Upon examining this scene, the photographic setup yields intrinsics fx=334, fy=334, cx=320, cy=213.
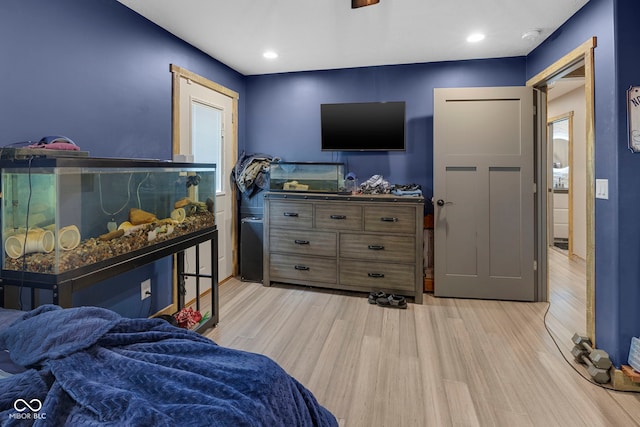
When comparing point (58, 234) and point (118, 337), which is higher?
point (58, 234)

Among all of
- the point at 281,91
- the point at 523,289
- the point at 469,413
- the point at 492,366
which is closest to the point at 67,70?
the point at 281,91

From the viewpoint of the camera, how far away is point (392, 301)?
315 centimetres

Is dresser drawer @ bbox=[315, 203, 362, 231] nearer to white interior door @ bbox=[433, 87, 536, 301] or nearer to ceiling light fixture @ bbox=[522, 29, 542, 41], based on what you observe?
white interior door @ bbox=[433, 87, 536, 301]

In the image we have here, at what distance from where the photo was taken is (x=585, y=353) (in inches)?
84.8

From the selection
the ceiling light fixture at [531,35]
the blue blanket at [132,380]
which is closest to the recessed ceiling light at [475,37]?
the ceiling light fixture at [531,35]

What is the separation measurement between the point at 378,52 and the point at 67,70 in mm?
2622

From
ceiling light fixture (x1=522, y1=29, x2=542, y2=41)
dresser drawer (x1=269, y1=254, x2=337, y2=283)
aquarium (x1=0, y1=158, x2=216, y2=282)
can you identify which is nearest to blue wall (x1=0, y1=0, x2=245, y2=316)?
aquarium (x1=0, y1=158, x2=216, y2=282)

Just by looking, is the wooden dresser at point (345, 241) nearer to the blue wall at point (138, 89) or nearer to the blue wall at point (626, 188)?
the blue wall at point (138, 89)

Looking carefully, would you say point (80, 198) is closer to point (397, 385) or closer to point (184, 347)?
point (184, 347)

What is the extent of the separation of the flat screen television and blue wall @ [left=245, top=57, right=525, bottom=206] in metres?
0.17

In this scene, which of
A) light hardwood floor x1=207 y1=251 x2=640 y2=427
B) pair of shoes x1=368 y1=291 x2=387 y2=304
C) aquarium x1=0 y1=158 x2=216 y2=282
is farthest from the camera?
pair of shoes x1=368 y1=291 x2=387 y2=304

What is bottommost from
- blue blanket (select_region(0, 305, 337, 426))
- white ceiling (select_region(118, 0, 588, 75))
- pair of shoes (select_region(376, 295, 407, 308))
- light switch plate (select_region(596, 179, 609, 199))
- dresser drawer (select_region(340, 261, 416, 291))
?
pair of shoes (select_region(376, 295, 407, 308))

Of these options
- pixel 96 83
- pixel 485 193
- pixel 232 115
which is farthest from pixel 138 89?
pixel 485 193

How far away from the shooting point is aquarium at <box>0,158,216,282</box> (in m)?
1.49
